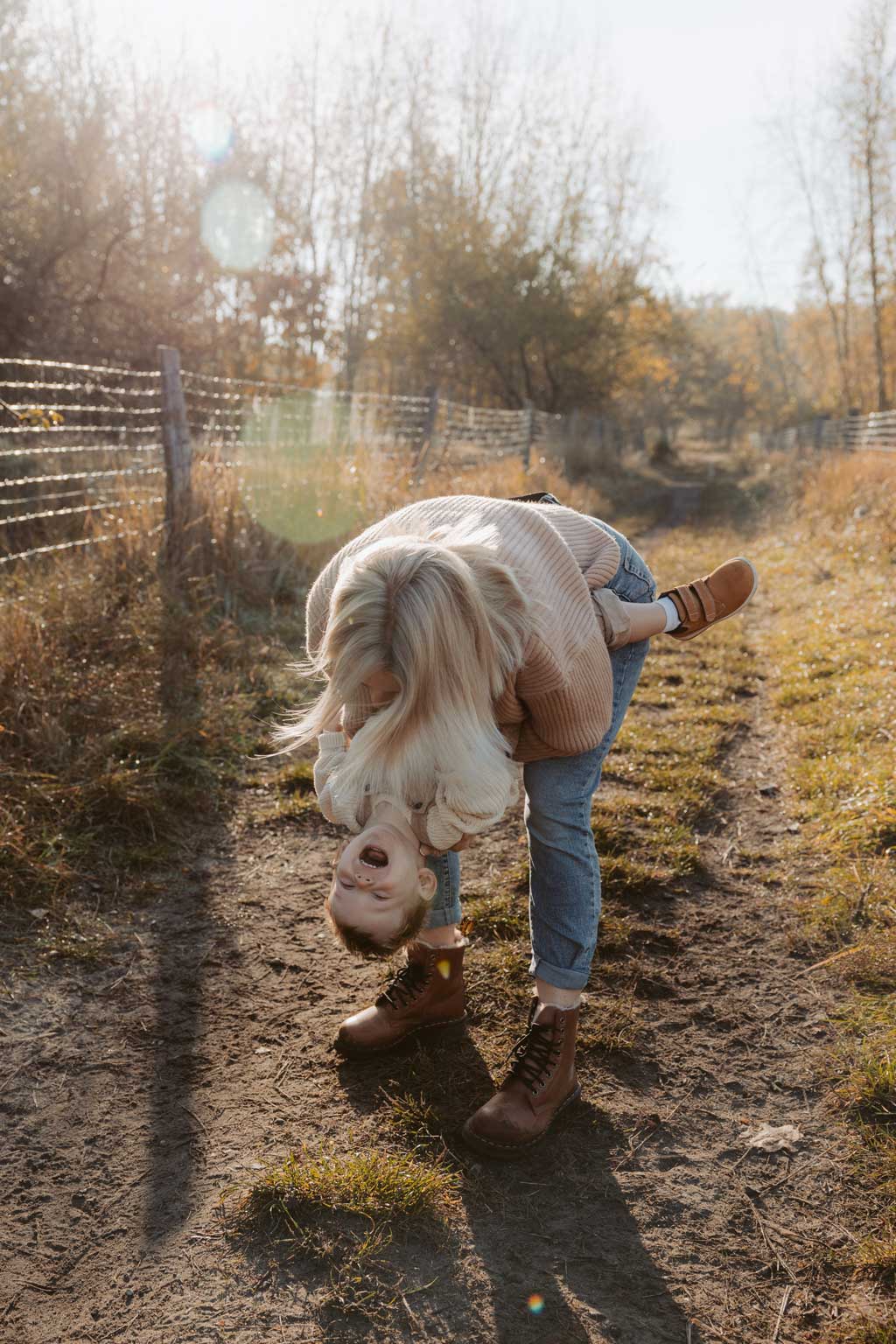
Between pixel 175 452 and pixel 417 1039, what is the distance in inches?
174

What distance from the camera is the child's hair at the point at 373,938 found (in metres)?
1.67

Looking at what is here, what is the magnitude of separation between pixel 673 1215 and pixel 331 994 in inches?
46.8

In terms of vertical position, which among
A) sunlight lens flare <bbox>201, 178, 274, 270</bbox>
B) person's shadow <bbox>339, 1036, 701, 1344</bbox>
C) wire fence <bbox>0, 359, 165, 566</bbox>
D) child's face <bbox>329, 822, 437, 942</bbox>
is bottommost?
person's shadow <bbox>339, 1036, 701, 1344</bbox>

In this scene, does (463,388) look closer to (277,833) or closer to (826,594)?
(826,594)

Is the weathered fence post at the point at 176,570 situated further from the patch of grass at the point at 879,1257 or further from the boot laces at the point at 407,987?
the patch of grass at the point at 879,1257

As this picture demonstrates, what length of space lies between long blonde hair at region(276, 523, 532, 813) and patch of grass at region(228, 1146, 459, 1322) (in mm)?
947

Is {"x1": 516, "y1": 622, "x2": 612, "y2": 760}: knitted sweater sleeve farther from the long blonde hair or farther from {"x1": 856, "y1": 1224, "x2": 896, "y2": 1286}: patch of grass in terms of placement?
{"x1": 856, "y1": 1224, "x2": 896, "y2": 1286}: patch of grass

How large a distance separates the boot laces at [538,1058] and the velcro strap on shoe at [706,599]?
41.4 inches

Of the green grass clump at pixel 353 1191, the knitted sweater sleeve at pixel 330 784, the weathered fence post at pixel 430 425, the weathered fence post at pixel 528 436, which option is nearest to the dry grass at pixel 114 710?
the green grass clump at pixel 353 1191

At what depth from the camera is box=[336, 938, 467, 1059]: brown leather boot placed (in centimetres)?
249

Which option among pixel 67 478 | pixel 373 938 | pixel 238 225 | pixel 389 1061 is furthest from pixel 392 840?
pixel 238 225

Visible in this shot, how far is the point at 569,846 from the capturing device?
2.15 m

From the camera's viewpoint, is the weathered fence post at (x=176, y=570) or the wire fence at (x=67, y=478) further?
the wire fence at (x=67, y=478)

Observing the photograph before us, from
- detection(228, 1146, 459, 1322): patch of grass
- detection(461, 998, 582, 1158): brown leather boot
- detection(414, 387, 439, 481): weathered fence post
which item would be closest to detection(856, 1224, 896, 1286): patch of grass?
detection(461, 998, 582, 1158): brown leather boot
